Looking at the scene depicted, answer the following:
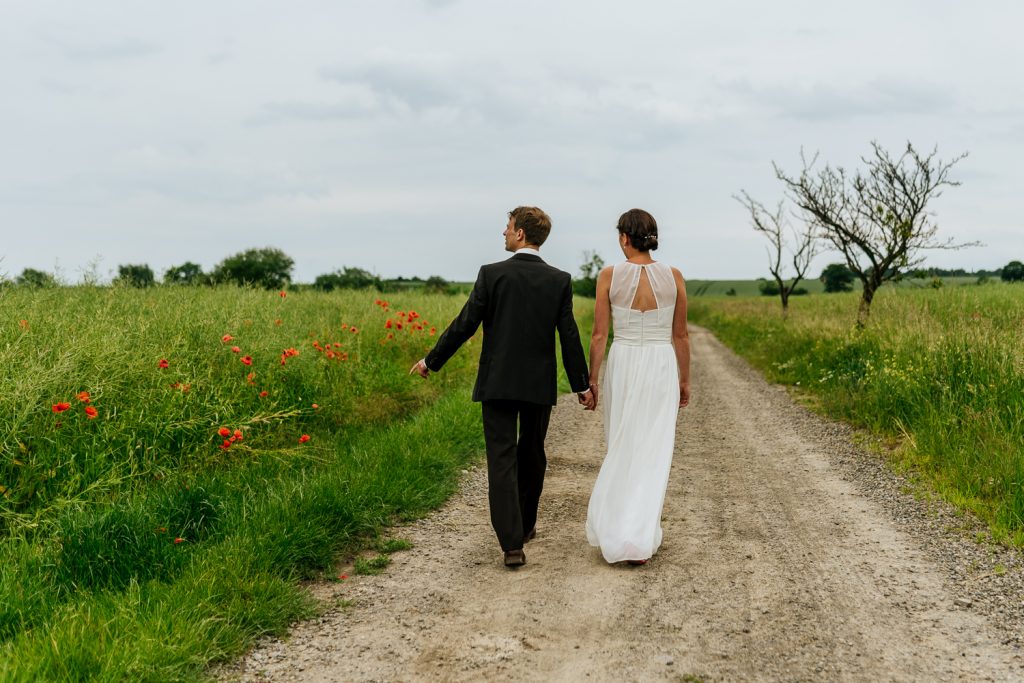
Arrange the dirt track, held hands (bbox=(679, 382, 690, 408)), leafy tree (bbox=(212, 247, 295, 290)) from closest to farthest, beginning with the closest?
the dirt track
held hands (bbox=(679, 382, 690, 408))
leafy tree (bbox=(212, 247, 295, 290))

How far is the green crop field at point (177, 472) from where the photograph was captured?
4.01m

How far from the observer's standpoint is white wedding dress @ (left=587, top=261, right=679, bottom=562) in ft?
17.7

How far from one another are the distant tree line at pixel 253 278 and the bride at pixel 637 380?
7882mm

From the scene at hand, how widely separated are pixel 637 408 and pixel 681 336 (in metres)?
0.61

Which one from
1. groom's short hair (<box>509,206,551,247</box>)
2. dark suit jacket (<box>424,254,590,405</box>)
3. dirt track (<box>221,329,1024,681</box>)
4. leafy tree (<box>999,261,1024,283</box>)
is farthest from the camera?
leafy tree (<box>999,261,1024,283</box>)

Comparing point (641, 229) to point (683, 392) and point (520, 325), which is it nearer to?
point (520, 325)

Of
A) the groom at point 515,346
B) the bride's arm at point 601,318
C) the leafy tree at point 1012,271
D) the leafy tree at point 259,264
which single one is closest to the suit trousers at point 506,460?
the groom at point 515,346

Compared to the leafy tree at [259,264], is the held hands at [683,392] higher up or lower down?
lower down

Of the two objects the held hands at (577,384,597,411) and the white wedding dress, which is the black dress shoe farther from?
the held hands at (577,384,597,411)

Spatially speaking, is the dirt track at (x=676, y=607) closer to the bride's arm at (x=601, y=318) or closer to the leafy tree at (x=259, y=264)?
the bride's arm at (x=601, y=318)

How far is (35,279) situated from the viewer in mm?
10867

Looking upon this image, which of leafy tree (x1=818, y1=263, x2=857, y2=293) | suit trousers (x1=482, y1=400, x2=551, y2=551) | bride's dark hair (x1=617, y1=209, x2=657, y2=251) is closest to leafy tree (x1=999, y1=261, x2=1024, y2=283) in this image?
bride's dark hair (x1=617, y1=209, x2=657, y2=251)

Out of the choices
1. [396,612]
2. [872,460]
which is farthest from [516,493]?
[872,460]

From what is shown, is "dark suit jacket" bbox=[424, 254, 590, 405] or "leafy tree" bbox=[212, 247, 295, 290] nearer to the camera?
"dark suit jacket" bbox=[424, 254, 590, 405]
